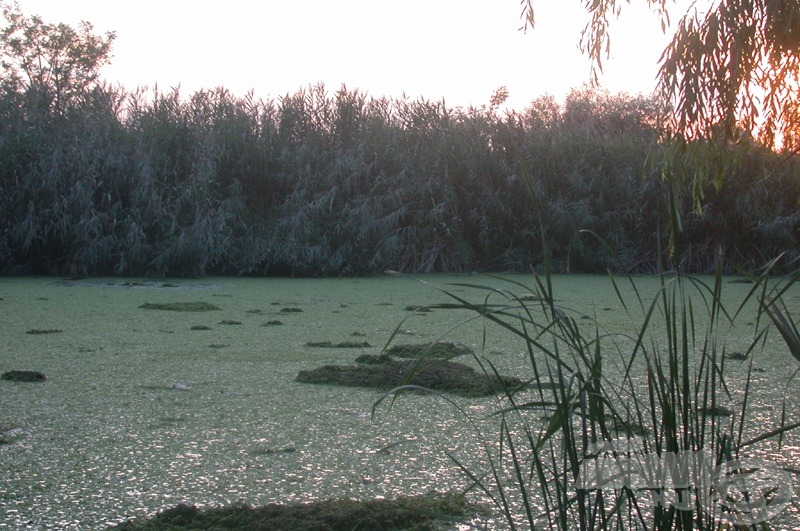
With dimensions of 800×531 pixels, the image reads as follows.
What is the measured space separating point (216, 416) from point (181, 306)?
2436mm

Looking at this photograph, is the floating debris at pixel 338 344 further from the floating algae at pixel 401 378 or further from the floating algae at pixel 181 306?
the floating algae at pixel 181 306

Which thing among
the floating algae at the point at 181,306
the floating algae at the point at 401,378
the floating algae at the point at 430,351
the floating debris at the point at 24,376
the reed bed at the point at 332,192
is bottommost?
the floating debris at the point at 24,376

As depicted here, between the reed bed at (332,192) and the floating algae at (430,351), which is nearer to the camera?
the floating algae at (430,351)

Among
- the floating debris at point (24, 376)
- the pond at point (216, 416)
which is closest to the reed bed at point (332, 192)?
the pond at point (216, 416)

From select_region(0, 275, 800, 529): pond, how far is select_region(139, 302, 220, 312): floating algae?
0.24 meters

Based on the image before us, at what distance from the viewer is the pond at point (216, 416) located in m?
1.45

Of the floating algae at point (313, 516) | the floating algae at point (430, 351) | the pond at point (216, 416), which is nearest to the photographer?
the floating algae at point (313, 516)

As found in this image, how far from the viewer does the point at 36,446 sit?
1691 millimetres

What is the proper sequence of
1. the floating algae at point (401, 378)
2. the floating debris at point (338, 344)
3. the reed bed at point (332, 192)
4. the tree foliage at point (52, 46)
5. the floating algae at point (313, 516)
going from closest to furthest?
the floating algae at point (313, 516) → the floating algae at point (401, 378) → the floating debris at point (338, 344) → the reed bed at point (332, 192) → the tree foliage at point (52, 46)

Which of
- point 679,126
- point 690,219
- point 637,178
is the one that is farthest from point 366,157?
point 679,126

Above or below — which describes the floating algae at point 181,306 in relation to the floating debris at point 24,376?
above

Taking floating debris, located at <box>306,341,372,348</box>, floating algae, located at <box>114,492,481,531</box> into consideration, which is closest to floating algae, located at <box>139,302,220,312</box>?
floating debris, located at <box>306,341,372,348</box>

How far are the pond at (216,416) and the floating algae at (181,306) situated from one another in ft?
0.80

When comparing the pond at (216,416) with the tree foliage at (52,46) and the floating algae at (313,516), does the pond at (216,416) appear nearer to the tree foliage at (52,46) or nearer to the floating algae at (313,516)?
the floating algae at (313,516)
